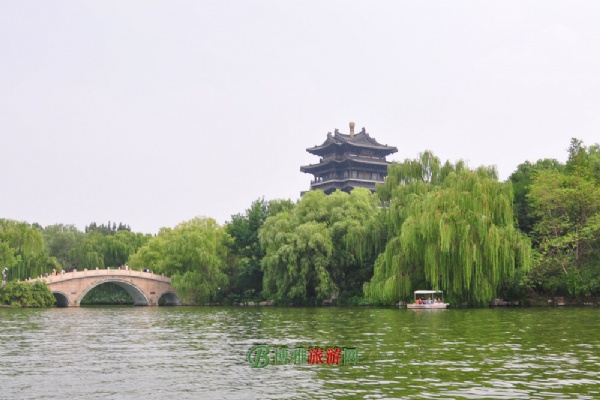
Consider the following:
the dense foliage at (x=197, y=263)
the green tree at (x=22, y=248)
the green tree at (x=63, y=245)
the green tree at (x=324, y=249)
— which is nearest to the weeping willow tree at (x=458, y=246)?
the green tree at (x=324, y=249)

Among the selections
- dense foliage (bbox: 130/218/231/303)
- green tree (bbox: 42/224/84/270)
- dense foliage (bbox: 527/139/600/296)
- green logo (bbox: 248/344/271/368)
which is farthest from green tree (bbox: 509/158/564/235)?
green tree (bbox: 42/224/84/270)

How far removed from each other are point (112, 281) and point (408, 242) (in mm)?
23567

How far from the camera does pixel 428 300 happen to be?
93.1 ft

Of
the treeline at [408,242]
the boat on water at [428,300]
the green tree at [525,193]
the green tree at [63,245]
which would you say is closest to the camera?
the boat on water at [428,300]

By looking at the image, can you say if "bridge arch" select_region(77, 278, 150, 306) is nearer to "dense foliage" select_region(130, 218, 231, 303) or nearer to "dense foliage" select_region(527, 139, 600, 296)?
"dense foliage" select_region(130, 218, 231, 303)

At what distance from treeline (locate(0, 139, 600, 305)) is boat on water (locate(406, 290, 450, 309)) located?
42 centimetres

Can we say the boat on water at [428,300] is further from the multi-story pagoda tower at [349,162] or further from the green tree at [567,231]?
the multi-story pagoda tower at [349,162]

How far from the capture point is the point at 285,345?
14461 mm

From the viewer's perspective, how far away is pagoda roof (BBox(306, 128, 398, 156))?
221 ft

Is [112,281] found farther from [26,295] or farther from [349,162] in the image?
[349,162]

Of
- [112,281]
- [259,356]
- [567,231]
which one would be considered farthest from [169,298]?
[259,356]

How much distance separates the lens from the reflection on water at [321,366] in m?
8.90

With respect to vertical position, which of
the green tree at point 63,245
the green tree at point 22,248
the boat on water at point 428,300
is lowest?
the boat on water at point 428,300

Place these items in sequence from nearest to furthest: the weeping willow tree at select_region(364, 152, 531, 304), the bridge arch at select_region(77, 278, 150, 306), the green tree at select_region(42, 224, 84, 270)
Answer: the weeping willow tree at select_region(364, 152, 531, 304)
the bridge arch at select_region(77, 278, 150, 306)
the green tree at select_region(42, 224, 84, 270)
